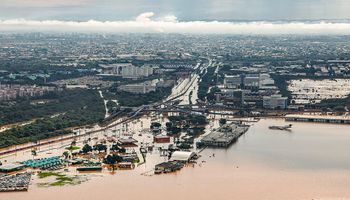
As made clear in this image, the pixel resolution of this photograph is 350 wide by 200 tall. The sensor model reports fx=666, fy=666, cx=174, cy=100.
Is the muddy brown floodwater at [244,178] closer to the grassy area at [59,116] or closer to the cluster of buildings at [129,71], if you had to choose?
the grassy area at [59,116]

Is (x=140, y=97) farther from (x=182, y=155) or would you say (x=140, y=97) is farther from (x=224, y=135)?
(x=182, y=155)

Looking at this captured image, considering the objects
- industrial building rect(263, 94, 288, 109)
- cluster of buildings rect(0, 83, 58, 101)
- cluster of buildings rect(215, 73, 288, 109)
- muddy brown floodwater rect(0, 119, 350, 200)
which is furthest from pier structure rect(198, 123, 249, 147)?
cluster of buildings rect(0, 83, 58, 101)

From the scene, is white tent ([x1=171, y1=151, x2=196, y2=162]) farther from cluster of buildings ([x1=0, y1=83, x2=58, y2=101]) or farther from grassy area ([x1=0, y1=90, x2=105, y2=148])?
cluster of buildings ([x1=0, y1=83, x2=58, y2=101])

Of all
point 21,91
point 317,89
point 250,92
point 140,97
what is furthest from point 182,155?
point 317,89

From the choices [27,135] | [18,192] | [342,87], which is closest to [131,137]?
[27,135]

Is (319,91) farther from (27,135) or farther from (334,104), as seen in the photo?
(27,135)
